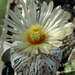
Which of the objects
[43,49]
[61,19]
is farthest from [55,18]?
[43,49]

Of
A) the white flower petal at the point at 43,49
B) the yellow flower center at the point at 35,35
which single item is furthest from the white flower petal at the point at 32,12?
the white flower petal at the point at 43,49

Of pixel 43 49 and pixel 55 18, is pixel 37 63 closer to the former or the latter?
pixel 43 49

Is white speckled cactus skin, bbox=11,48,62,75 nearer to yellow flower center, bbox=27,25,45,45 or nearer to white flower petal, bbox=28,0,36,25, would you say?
yellow flower center, bbox=27,25,45,45

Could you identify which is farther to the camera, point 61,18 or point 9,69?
point 9,69

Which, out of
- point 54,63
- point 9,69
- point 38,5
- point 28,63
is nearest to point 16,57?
point 28,63

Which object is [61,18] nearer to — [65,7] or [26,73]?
[26,73]

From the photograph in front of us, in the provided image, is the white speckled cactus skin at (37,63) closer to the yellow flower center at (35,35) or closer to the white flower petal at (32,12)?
the yellow flower center at (35,35)

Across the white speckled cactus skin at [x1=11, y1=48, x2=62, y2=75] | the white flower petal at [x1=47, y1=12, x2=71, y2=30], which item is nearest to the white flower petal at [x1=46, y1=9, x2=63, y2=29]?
the white flower petal at [x1=47, y1=12, x2=71, y2=30]
